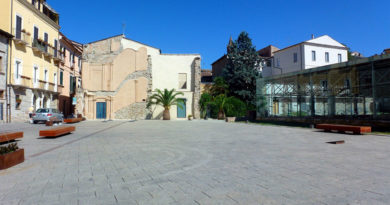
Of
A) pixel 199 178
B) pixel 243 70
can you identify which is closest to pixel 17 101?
pixel 199 178

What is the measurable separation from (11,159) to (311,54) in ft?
121

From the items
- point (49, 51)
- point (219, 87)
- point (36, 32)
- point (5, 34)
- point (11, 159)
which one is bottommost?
point (11, 159)

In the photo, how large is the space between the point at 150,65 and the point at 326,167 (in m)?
27.5

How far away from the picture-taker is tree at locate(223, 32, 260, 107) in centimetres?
3191

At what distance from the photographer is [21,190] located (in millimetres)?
3732

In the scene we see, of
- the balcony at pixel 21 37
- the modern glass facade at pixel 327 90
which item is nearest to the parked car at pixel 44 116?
the balcony at pixel 21 37

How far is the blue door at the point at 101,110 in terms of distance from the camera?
29.6 m

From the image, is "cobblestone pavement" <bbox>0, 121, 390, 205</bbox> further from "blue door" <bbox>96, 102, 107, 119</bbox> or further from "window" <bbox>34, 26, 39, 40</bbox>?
"blue door" <bbox>96, 102, 107, 119</bbox>

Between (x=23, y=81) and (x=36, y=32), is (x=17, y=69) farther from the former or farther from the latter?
(x=36, y=32)

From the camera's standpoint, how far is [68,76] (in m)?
32.0

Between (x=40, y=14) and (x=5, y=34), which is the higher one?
(x=40, y=14)

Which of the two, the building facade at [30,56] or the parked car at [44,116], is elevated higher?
the building facade at [30,56]

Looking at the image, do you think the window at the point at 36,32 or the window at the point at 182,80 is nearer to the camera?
the window at the point at 36,32

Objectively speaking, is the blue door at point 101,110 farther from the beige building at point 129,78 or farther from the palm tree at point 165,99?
the palm tree at point 165,99
